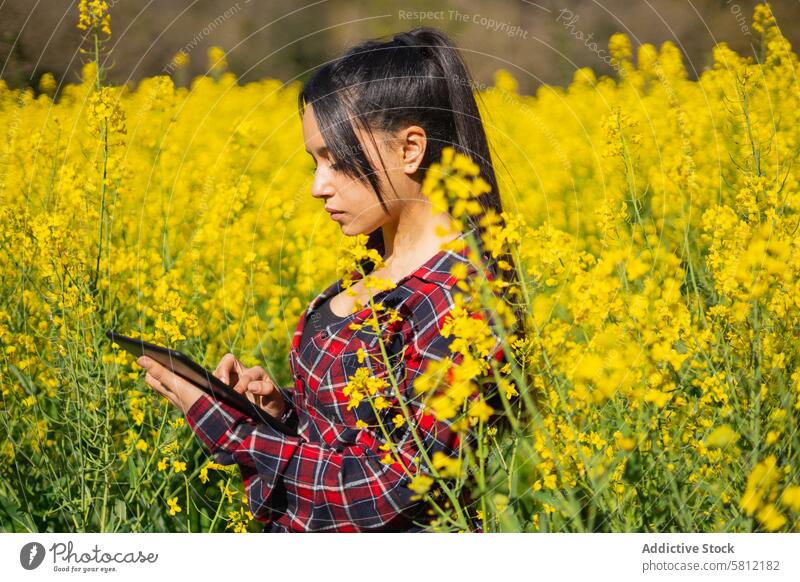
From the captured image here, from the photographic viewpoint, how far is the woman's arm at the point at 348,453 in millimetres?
1601

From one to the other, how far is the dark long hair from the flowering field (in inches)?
4.5

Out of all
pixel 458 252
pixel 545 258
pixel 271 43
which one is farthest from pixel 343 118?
pixel 271 43

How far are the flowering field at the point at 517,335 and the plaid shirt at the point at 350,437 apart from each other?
7 cm

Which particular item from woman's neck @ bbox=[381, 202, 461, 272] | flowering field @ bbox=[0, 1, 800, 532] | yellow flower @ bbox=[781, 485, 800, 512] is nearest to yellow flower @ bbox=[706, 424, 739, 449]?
flowering field @ bbox=[0, 1, 800, 532]

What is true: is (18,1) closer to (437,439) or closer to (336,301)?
(336,301)

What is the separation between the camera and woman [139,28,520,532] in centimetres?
162

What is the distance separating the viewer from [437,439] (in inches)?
62.1

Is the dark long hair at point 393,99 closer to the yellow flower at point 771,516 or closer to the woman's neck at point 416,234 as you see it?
the woman's neck at point 416,234

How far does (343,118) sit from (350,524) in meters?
0.78
